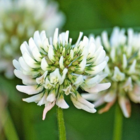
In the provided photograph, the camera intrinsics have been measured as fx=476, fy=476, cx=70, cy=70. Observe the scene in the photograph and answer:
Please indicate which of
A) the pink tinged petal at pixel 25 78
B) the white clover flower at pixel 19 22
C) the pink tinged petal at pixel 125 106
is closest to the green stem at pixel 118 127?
the pink tinged petal at pixel 125 106

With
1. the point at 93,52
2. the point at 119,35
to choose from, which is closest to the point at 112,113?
the point at 119,35

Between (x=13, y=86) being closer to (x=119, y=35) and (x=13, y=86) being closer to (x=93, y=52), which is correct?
(x=119, y=35)

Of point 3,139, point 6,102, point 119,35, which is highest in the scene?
point 119,35

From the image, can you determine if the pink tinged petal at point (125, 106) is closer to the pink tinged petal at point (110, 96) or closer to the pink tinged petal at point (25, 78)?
the pink tinged petal at point (110, 96)

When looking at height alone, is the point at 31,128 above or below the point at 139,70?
below

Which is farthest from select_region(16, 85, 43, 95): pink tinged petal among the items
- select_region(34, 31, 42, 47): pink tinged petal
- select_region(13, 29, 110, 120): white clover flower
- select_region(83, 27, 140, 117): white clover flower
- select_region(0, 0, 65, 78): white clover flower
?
select_region(0, 0, 65, 78): white clover flower

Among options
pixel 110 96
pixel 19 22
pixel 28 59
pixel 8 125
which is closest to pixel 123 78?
pixel 110 96
